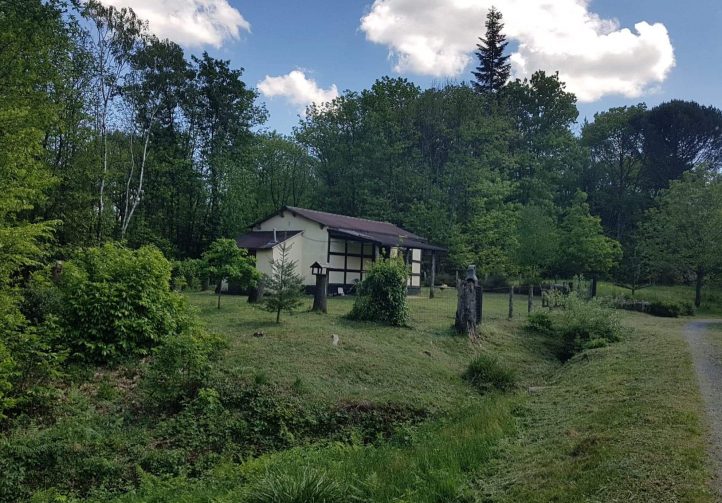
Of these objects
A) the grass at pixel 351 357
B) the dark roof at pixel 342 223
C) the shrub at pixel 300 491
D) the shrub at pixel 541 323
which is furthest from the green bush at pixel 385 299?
the dark roof at pixel 342 223

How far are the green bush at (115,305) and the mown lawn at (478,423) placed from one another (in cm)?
151

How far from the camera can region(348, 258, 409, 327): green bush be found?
12.9 meters

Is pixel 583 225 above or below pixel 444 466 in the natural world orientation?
above

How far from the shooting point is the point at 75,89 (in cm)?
2052

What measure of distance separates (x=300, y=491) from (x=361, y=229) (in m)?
23.0

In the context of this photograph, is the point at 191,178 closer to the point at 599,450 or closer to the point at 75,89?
the point at 75,89

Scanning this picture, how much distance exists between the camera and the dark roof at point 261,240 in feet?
76.1

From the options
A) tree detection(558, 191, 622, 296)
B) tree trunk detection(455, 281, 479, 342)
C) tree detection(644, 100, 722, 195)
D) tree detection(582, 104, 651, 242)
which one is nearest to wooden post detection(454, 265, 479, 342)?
tree trunk detection(455, 281, 479, 342)

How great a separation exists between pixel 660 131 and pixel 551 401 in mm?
41390

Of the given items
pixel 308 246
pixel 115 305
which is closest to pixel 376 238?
pixel 308 246

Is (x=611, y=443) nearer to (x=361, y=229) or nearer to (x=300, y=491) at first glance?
(x=300, y=491)

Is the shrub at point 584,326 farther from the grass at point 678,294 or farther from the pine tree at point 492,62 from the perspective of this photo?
the pine tree at point 492,62

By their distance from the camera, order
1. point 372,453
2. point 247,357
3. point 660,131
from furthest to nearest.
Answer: point 660,131
point 247,357
point 372,453

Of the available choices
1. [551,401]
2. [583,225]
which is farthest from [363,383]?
[583,225]
